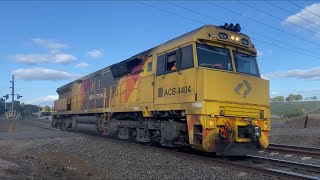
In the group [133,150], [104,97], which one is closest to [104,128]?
[104,97]

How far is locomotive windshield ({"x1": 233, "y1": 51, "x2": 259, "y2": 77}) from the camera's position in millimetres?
10740

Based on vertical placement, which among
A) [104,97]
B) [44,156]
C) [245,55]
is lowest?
[44,156]

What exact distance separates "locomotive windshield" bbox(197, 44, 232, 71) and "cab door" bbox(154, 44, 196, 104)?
0.31m

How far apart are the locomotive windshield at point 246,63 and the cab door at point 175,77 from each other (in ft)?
5.71

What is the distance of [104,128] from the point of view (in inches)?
648

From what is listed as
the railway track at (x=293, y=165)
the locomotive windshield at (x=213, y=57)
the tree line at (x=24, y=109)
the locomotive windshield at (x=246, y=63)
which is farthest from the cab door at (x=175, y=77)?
the tree line at (x=24, y=109)

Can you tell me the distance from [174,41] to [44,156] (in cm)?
595

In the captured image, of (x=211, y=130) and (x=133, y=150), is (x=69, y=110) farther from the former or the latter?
(x=211, y=130)

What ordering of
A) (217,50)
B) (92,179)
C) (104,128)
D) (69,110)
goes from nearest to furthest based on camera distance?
(92,179) → (217,50) → (104,128) → (69,110)

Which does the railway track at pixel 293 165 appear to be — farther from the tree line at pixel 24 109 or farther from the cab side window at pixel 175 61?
the tree line at pixel 24 109

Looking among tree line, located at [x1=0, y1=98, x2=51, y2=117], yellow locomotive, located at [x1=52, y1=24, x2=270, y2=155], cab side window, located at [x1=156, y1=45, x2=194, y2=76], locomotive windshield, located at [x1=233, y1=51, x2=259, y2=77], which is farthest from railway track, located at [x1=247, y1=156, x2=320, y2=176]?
tree line, located at [x1=0, y1=98, x2=51, y2=117]

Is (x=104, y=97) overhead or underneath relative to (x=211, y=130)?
overhead

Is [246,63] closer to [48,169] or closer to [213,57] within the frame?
[213,57]

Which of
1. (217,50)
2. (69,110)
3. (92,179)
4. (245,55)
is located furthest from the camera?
(69,110)
